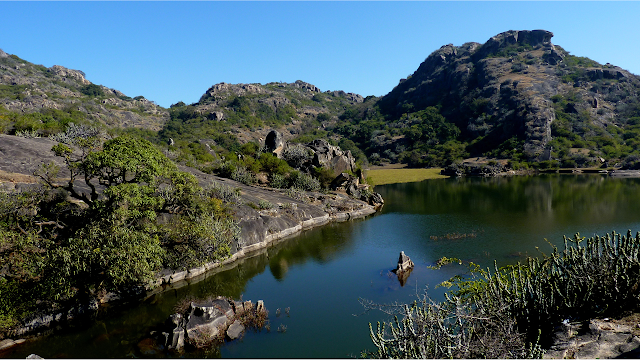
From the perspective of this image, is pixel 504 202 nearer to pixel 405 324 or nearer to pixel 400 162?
pixel 405 324

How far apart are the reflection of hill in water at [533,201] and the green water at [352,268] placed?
0.64 feet

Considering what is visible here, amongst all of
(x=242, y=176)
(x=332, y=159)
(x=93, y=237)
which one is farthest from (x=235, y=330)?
(x=332, y=159)

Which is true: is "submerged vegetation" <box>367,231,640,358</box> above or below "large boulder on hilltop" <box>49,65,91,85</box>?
below

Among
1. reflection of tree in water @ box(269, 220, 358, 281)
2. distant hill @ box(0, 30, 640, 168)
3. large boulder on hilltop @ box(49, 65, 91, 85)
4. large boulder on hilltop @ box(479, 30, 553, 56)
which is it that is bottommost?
reflection of tree in water @ box(269, 220, 358, 281)

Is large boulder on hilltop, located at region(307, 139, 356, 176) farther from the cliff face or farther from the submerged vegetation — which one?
the cliff face

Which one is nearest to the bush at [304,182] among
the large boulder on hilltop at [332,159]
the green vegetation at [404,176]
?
the large boulder on hilltop at [332,159]

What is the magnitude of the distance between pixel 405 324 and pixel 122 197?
1528 centimetres

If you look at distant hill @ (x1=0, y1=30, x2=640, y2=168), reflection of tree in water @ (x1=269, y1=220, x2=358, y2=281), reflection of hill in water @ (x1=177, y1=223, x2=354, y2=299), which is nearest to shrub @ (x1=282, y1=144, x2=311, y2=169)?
distant hill @ (x1=0, y1=30, x2=640, y2=168)

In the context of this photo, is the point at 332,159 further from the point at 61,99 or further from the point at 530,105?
the point at 61,99

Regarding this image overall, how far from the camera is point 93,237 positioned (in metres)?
17.6

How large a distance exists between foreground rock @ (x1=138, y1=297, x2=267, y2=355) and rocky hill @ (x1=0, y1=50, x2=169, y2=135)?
65.4 meters

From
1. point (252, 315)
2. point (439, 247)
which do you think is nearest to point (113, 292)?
point (252, 315)

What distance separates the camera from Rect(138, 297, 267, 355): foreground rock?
16328 mm

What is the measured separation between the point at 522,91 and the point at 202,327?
150 m
